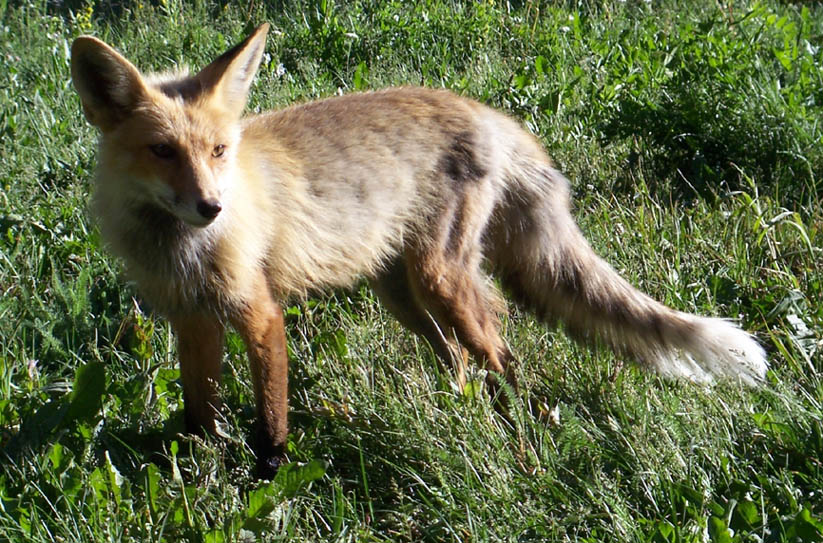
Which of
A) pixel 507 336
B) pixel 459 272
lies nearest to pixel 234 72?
pixel 459 272

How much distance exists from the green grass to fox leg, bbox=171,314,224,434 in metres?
0.11

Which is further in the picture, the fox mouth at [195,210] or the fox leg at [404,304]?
the fox leg at [404,304]

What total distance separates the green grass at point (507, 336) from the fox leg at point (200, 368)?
114mm

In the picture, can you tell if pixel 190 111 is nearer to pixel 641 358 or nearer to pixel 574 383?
pixel 574 383

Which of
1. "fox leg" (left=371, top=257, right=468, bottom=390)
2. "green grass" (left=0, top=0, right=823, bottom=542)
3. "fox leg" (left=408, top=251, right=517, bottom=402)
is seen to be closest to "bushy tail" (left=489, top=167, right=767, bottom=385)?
"green grass" (left=0, top=0, right=823, bottom=542)

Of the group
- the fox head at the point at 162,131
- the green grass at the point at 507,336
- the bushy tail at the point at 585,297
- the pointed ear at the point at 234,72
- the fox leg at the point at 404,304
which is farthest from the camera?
the fox leg at the point at 404,304

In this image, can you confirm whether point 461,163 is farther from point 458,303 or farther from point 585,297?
point 585,297

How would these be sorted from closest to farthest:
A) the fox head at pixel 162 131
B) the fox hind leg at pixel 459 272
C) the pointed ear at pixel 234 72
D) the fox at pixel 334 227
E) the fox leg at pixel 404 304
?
1. the fox head at pixel 162 131
2. the fox at pixel 334 227
3. the pointed ear at pixel 234 72
4. the fox hind leg at pixel 459 272
5. the fox leg at pixel 404 304

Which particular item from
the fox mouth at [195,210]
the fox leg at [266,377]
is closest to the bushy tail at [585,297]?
the fox leg at [266,377]

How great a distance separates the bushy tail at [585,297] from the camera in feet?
12.3

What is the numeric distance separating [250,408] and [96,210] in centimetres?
99

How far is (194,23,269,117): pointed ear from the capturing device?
340 centimetres

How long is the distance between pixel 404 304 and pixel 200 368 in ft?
3.58

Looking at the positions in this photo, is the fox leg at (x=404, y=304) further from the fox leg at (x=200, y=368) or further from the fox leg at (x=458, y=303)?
the fox leg at (x=200, y=368)
